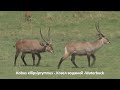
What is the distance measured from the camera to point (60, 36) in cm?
2252

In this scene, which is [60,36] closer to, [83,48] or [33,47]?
[33,47]

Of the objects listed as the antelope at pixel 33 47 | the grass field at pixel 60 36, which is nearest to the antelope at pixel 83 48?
the grass field at pixel 60 36

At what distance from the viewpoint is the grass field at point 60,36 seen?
58.9ft

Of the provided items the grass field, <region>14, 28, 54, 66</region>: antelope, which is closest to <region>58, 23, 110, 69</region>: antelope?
the grass field

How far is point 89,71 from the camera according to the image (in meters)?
17.8

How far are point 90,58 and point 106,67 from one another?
26.7 inches

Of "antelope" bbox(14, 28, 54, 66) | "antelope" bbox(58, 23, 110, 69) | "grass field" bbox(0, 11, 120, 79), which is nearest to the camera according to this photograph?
"grass field" bbox(0, 11, 120, 79)

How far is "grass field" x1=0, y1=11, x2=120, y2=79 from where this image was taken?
1797 centimetres

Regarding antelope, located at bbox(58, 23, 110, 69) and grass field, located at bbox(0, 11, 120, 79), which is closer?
grass field, located at bbox(0, 11, 120, 79)

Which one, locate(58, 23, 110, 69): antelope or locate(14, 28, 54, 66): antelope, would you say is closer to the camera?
locate(58, 23, 110, 69): antelope

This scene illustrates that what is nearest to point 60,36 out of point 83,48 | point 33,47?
point 33,47

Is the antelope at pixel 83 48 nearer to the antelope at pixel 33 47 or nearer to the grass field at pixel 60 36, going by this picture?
the grass field at pixel 60 36

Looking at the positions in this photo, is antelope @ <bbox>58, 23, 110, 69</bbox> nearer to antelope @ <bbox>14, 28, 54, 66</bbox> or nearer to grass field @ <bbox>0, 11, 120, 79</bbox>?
grass field @ <bbox>0, 11, 120, 79</bbox>

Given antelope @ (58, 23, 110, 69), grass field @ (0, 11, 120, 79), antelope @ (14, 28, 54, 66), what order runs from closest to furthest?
grass field @ (0, 11, 120, 79) → antelope @ (58, 23, 110, 69) → antelope @ (14, 28, 54, 66)
